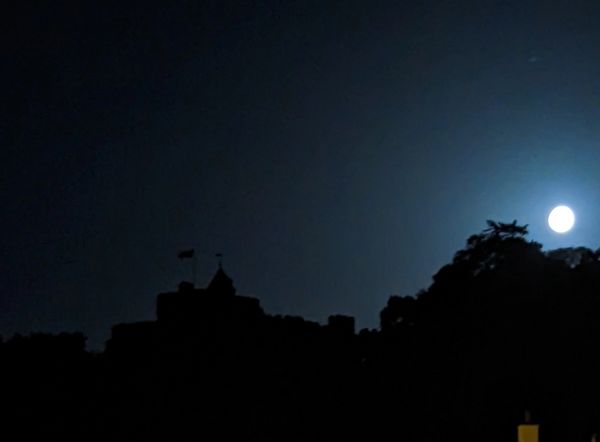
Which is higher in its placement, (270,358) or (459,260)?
(459,260)

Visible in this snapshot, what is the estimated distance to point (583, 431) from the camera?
48281 mm

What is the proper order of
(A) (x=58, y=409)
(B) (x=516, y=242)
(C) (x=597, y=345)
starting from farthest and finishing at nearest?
(B) (x=516, y=242)
(C) (x=597, y=345)
(A) (x=58, y=409)

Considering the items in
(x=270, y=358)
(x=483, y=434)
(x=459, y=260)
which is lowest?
(x=483, y=434)

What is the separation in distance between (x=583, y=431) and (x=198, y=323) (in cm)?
1944

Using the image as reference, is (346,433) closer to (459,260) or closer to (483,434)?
(483,434)

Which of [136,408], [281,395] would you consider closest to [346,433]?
[281,395]

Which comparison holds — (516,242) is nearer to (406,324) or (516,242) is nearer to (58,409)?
(406,324)

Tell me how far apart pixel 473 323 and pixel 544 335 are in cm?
330

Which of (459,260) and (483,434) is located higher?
(459,260)

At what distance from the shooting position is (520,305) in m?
51.5

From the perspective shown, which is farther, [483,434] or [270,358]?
[270,358]

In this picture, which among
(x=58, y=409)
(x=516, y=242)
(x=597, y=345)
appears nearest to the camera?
(x=58, y=409)

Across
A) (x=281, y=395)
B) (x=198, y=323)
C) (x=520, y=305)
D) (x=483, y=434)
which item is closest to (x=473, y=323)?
(x=520, y=305)

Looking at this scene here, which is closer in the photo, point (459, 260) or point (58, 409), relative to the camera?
point (58, 409)
